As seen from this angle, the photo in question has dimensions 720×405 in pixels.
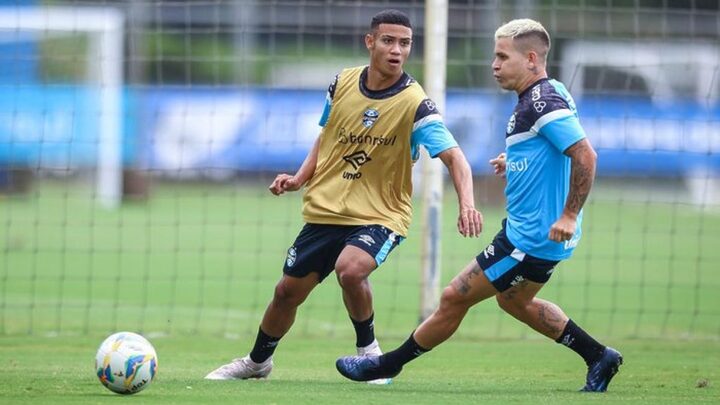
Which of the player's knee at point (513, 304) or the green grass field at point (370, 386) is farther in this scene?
the player's knee at point (513, 304)

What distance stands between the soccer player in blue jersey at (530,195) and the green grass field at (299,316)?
19.0 inches

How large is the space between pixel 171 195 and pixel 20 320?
17.7 meters

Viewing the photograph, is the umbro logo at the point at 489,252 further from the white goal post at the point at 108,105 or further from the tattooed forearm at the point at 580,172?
the white goal post at the point at 108,105

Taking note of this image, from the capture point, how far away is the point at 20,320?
1297 centimetres

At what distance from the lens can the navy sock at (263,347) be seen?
28.0ft

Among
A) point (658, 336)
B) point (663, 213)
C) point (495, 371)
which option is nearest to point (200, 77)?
point (663, 213)

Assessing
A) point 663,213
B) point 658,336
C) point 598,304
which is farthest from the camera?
point 663,213

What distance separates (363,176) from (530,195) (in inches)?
47.6

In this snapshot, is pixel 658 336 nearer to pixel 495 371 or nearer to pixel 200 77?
pixel 495 371

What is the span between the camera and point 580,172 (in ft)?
Result: 24.0

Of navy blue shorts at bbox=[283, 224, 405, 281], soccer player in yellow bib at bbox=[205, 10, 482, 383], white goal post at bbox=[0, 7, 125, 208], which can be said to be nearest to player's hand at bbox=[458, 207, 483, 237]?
soccer player in yellow bib at bbox=[205, 10, 482, 383]

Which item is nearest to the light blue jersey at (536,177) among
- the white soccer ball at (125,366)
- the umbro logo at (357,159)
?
the umbro logo at (357,159)

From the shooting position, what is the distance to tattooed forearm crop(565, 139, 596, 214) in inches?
287

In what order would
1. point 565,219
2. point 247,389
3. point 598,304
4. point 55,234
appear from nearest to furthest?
point 565,219 < point 247,389 < point 598,304 < point 55,234
